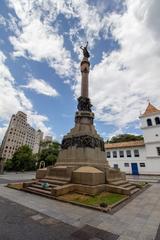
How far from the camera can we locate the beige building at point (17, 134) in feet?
275

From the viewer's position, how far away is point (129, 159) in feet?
116

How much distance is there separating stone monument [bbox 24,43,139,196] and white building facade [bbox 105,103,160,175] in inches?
758

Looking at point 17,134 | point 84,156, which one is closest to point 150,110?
point 84,156

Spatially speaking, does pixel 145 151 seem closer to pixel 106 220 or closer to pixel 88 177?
pixel 88 177

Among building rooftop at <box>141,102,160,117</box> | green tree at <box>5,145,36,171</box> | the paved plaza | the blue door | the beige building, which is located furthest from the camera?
the beige building

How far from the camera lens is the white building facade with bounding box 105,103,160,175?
31.2 metres

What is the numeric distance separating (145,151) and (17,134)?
81.5 m

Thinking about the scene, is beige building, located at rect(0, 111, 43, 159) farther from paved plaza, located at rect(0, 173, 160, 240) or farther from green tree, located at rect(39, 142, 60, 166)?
paved plaza, located at rect(0, 173, 160, 240)

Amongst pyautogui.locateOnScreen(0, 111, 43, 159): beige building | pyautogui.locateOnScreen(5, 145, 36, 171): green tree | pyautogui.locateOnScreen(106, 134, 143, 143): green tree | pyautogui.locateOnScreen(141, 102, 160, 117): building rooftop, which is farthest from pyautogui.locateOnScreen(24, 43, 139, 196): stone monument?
pyautogui.locateOnScreen(0, 111, 43, 159): beige building

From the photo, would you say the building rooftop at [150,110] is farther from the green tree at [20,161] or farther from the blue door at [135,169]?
the green tree at [20,161]

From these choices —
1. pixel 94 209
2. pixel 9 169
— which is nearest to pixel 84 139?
pixel 94 209

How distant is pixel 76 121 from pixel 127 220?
12.4 metres

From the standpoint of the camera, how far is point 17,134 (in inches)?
3634

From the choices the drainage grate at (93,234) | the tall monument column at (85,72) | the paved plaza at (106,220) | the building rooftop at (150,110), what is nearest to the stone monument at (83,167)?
the tall monument column at (85,72)
